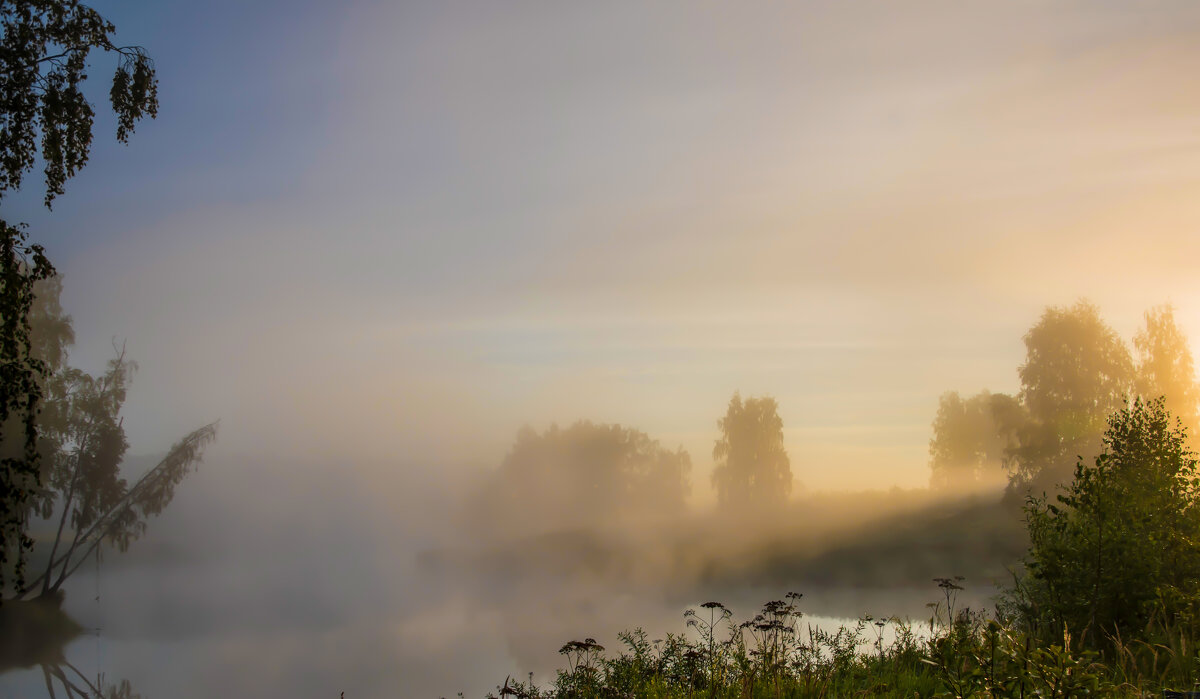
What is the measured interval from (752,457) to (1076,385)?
1218 inches

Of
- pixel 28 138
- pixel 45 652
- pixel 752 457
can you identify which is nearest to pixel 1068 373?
pixel 752 457

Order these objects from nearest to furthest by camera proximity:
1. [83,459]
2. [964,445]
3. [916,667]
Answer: [916,667] < [83,459] < [964,445]

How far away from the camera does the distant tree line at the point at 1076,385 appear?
148ft

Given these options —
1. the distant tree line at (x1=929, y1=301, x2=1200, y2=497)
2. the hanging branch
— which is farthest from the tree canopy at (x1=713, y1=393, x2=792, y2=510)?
the hanging branch

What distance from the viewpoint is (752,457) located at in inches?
2864

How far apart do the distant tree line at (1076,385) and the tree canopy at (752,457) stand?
25.1 meters

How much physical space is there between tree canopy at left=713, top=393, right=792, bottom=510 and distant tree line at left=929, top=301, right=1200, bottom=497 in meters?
25.1

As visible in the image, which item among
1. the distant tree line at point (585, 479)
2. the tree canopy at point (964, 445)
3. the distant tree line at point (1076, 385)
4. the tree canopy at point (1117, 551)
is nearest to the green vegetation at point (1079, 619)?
the tree canopy at point (1117, 551)

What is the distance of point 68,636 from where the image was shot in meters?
36.7

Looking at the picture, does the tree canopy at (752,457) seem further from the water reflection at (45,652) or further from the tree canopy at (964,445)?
the water reflection at (45,652)

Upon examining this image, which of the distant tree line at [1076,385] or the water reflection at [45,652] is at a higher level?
the distant tree line at [1076,385]

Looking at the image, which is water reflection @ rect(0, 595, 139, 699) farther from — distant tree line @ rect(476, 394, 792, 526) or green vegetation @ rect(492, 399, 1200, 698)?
distant tree line @ rect(476, 394, 792, 526)

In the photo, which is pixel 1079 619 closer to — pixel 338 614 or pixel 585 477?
pixel 338 614

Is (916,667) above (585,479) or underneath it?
underneath
